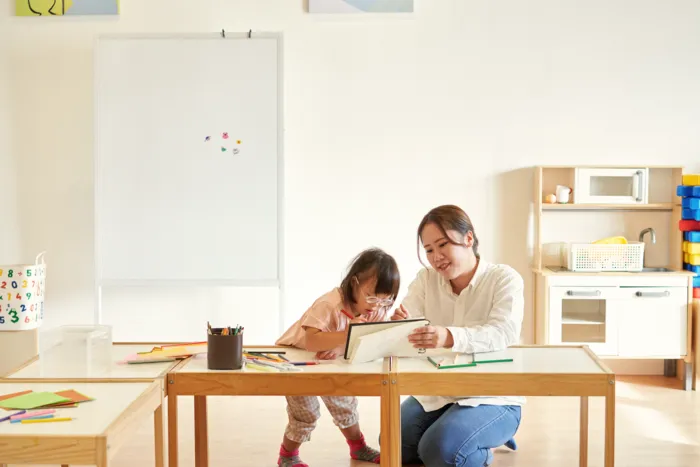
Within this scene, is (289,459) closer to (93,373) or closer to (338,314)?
(338,314)

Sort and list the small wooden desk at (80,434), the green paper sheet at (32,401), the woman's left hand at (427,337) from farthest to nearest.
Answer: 1. the woman's left hand at (427,337)
2. the green paper sheet at (32,401)
3. the small wooden desk at (80,434)

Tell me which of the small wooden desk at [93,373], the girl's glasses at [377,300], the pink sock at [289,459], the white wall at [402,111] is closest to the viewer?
the small wooden desk at [93,373]

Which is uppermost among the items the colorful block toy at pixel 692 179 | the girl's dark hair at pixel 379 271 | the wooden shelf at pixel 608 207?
the colorful block toy at pixel 692 179

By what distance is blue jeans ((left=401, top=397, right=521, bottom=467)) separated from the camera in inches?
106

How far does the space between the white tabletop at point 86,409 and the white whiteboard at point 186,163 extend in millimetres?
2178

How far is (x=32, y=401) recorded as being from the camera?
197 cm

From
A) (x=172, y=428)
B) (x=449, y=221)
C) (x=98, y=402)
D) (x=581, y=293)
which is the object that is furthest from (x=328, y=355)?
(x=581, y=293)

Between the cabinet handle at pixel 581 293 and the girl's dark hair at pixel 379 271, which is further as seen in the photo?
the cabinet handle at pixel 581 293

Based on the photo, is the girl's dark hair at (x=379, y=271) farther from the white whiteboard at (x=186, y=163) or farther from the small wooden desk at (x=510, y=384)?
the white whiteboard at (x=186, y=163)

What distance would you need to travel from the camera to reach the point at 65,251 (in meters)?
4.68

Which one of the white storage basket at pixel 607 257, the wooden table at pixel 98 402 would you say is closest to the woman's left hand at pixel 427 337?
the wooden table at pixel 98 402

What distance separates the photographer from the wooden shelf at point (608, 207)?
14.7 ft

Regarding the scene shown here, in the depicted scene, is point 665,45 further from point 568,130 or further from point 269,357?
point 269,357

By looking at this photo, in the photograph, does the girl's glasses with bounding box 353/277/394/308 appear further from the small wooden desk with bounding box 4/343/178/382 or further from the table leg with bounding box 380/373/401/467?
the small wooden desk with bounding box 4/343/178/382
